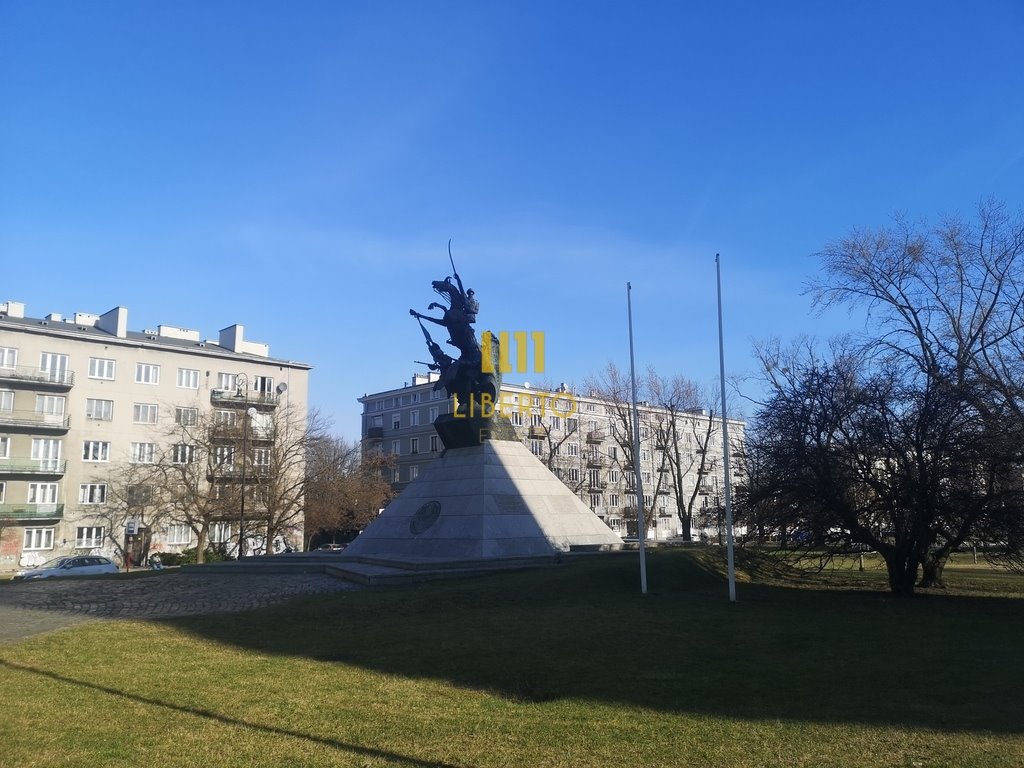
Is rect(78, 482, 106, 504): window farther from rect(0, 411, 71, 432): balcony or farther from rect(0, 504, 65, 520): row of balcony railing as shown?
rect(0, 411, 71, 432): balcony

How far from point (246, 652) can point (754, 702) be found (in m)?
6.89

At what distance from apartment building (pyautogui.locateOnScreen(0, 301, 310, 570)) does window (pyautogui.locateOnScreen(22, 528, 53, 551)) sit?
59mm

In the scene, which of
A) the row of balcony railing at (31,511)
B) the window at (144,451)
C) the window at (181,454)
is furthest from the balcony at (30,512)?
the window at (181,454)

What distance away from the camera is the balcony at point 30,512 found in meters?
43.8

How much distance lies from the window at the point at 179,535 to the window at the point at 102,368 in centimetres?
1064

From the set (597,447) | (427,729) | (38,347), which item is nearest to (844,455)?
(427,729)

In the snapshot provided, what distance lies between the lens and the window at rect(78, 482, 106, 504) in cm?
4775

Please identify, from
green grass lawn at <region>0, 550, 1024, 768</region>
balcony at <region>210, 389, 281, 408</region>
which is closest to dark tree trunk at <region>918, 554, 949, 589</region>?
green grass lawn at <region>0, 550, 1024, 768</region>

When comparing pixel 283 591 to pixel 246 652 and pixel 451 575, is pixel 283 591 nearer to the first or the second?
pixel 451 575

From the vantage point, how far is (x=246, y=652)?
1080 centimetres

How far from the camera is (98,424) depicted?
161ft

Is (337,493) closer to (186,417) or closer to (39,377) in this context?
(186,417)

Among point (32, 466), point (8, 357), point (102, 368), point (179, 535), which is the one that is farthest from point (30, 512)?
point (102, 368)

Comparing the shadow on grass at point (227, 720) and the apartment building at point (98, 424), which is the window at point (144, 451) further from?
the shadow on grass at point (227, 720)
